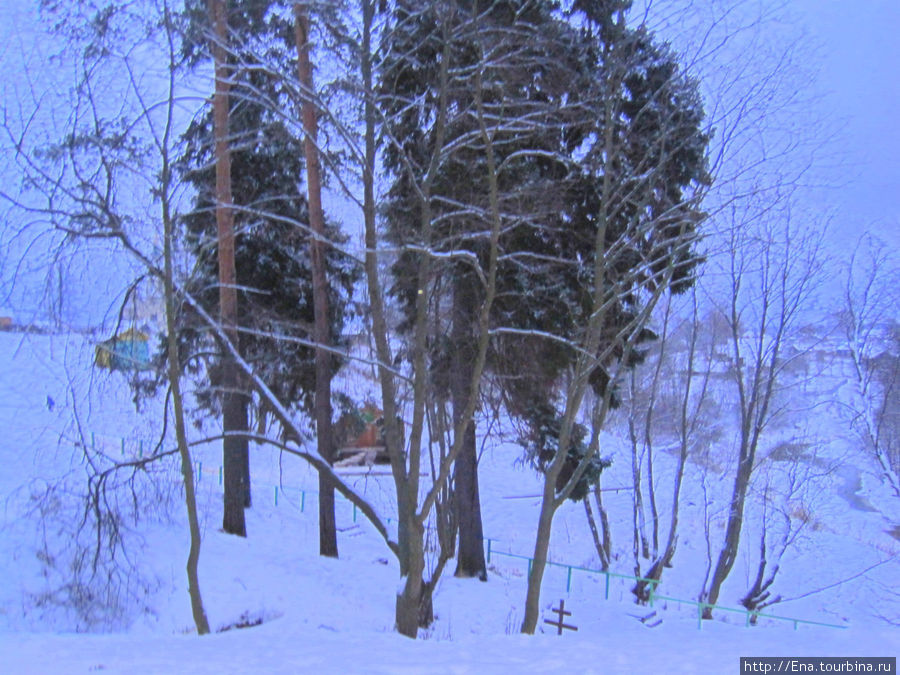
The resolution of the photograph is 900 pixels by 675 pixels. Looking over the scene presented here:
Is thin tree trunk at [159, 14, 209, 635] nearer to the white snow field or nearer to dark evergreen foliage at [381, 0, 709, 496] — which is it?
the white snow field

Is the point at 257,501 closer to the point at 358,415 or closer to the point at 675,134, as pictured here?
the point at 358,415

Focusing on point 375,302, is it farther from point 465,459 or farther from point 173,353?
point 465,459

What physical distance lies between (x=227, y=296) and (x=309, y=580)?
5.20 meters

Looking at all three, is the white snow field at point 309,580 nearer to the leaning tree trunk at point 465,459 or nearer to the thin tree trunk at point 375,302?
the leaning tree trunk at point 465,459

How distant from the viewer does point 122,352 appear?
8.34 meters

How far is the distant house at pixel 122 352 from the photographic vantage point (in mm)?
7871

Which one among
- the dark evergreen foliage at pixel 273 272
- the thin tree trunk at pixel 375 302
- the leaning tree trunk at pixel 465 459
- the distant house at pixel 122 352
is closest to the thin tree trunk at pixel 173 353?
the distant house at pixel 122 352

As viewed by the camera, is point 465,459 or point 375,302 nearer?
point 375,302

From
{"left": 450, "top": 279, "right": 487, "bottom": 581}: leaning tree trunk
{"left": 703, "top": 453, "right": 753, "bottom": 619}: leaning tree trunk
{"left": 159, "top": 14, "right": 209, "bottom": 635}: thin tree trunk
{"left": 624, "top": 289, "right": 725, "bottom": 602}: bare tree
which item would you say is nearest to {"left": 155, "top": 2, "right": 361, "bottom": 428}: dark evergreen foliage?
{"left": 450, "top": 279, "right": 487, "bottom": 581}: leaning tree trunk

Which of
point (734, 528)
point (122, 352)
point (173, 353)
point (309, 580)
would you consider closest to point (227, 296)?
point (122, 352)

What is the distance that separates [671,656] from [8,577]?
8808 millimetres

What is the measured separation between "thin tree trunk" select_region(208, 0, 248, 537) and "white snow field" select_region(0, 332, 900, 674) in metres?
0.72

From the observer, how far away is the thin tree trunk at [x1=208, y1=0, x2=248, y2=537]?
8.69 m

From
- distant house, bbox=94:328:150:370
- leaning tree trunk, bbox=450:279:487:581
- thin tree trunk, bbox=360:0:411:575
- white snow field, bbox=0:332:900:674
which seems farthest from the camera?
leaning tree trunk, bbox=450:279:487:581
